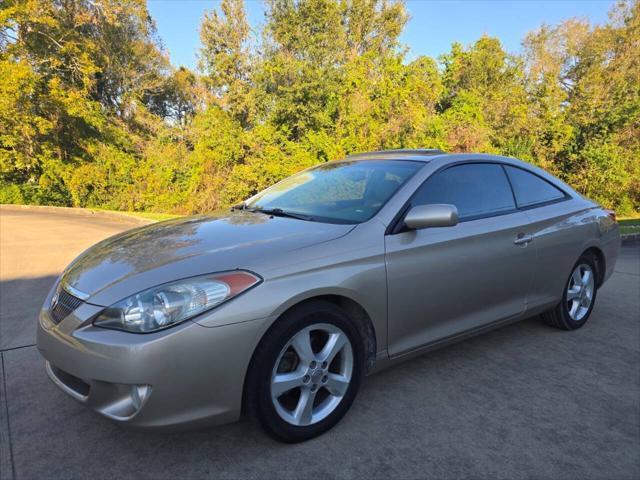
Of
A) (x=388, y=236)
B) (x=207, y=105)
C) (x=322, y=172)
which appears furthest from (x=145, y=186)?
(x=388, y=236)

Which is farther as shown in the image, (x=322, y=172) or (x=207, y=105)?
(x=207, y=105)

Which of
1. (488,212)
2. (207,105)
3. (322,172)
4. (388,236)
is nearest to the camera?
(388,236)

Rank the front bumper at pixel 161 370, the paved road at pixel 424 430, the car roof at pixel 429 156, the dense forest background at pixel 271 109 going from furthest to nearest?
the dense forest background at pixel 271 109, the car roof at pixel 429 156, the paved road at pixel 424 430, the front bumper at pixel 161 370

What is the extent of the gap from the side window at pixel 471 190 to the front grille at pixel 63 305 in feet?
6.52

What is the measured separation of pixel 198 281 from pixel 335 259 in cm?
73

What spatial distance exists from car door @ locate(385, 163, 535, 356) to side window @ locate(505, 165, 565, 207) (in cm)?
10

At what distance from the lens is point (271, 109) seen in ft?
50.3

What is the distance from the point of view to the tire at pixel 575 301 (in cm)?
406

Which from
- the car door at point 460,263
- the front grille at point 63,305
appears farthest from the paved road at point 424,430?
the front grille at point 63,305

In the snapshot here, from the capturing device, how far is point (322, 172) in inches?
152

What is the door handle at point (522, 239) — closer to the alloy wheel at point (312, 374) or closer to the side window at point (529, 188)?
the side window at point (529, 188)

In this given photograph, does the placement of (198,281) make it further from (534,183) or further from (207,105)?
(207,105)

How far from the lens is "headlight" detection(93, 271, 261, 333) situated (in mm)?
2098

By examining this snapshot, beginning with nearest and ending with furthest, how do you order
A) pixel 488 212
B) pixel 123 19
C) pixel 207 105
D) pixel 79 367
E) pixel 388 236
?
pixel 79 367 → pixel 388 236 → pixel 488 212 → pixel 207 105 → pixel 123 19
